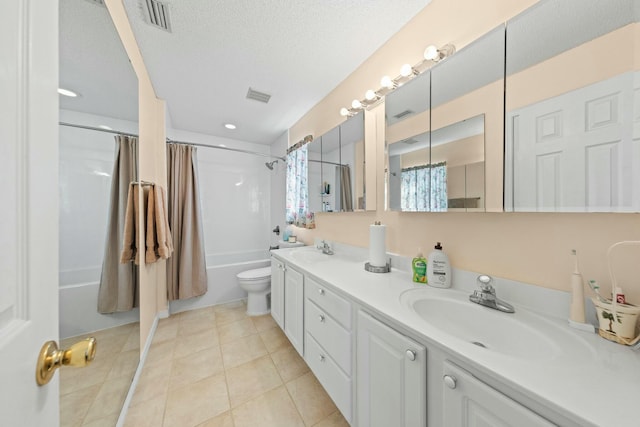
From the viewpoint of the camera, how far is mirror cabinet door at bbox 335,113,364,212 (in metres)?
1.74

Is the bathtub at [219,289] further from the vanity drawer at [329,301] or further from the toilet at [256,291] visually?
the vanity drawer at [329,301]

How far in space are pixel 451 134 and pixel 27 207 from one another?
146cm

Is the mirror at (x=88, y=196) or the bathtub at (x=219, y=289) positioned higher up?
the mirror at (x=88, y=196)

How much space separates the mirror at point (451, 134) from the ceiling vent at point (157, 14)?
1427 mm

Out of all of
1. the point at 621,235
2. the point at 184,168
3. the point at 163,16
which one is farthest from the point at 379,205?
the point at 184,168

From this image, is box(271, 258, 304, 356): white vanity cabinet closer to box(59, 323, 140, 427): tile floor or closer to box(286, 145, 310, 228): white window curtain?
box(286, 145, 310, 228): white window curtain

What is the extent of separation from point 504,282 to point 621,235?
38 centimetres

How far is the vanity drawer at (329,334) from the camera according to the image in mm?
1121

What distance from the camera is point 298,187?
263 cm

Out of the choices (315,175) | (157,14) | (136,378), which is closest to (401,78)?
(315,175)

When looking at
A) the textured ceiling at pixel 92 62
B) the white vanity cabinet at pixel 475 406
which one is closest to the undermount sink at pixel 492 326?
the white vanity cabinet at pixel 475 406

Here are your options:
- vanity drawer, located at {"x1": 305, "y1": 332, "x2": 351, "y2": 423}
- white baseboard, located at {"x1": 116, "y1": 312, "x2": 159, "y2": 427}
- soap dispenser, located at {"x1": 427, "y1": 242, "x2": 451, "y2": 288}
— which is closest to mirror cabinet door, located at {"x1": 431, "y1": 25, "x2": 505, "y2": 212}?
soap dispenser, located at {"x1": 427, "y1": 242, "x2": 451, "y2": 288}

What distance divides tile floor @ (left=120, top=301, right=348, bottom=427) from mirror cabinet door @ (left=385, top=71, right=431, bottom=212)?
53.3 inches

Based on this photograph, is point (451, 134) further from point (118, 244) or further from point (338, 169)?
point (118, 244)
